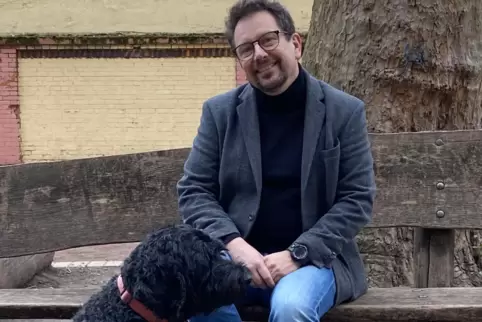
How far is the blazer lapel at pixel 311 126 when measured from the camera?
9.75 feet

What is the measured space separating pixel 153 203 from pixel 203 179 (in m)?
0.87

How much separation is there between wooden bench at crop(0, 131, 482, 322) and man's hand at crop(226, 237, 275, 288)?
0.62 meters

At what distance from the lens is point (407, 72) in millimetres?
4301

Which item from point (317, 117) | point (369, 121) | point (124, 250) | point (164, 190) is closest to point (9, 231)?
point (164, 190)

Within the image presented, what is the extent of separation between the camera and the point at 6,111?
13750 mm

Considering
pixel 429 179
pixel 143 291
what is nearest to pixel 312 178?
pixel 143 291

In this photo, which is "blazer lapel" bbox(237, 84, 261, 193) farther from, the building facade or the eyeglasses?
the building facade

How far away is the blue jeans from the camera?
8.87 feet

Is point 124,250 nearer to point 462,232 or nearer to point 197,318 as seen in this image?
point 462,232

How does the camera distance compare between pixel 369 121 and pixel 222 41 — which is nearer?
pixel 369 121

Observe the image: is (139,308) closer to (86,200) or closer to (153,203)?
(153,203)

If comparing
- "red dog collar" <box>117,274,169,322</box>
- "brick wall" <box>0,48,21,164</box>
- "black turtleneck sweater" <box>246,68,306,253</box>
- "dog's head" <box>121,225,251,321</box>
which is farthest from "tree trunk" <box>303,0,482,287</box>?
"brick wall" <box>0,48,21,164</box>

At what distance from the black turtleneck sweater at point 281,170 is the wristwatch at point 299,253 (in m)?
0.19

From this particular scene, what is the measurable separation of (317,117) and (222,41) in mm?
10769
